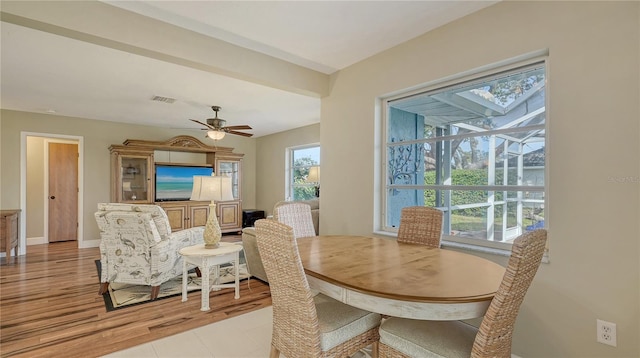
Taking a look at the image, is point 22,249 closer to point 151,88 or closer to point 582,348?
point 151,88

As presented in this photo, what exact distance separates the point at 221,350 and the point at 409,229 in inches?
67.7

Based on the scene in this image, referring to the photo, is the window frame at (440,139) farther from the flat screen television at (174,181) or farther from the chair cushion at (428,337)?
the flat screen television at (174,181)

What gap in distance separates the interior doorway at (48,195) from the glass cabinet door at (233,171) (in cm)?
263

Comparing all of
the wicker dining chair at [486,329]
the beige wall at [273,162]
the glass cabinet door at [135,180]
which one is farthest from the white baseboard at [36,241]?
the wicker dining chair at [486,329]

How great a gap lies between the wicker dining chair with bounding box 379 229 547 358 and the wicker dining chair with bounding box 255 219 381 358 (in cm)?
14

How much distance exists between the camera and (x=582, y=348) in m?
1.78

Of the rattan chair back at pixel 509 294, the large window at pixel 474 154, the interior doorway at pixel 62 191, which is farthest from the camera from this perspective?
the interior doorway at pixel 62 191

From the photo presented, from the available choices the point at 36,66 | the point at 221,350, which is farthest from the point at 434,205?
the point at 36,66

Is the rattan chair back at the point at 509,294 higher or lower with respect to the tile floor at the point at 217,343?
higher

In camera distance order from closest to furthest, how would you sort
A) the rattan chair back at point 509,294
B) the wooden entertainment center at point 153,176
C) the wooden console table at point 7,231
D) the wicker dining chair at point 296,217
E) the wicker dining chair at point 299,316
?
1. the rattan chair back at point 509,294
2. the wicker dining chair at point 299,316
3. the wicker dining chair at point 296,217
4. the wooden console table at point 7,231
5. the wooden entertainment center at point 153,176

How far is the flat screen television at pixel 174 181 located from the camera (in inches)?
246

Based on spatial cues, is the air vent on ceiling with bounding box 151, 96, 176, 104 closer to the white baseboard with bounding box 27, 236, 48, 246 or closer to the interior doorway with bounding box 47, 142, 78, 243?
the interior doorway with bounding box 47, 142, 78, 243

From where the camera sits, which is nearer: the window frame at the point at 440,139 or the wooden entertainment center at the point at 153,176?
the window frame at the point at 440,139

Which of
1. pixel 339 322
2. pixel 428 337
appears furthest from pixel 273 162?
pixel 428 337
